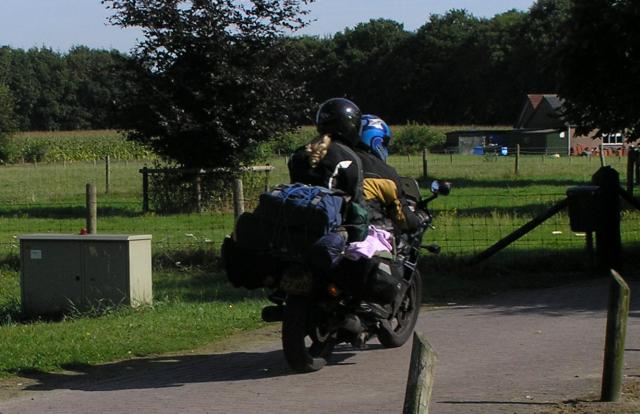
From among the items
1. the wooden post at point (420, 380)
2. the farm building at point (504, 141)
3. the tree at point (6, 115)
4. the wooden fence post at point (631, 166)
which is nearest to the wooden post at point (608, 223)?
the wooden post at point (420, 380)

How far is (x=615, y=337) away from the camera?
265 inches

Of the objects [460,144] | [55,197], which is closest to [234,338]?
[55,197]

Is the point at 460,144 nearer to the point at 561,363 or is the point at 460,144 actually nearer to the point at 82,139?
the point at 82,139

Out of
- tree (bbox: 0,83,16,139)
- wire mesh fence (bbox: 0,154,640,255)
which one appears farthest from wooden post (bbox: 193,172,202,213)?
tree (bbox: 0,83,16,139)

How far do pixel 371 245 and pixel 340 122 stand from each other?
1190 mm

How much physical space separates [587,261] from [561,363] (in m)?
6.15

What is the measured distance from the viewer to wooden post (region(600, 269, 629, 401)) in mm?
6641

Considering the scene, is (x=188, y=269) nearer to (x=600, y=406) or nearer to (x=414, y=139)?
(x=600, y=406)

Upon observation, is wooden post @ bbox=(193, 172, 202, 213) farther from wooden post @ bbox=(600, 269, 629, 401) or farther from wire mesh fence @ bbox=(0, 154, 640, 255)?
wooden post @ bbox=(600, 269, 629, 401)

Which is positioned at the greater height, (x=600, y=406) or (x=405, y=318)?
(x=405, y=318)

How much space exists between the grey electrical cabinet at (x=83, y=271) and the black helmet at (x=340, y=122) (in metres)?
3.83

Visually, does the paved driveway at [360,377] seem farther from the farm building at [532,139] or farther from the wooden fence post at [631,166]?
the farm building at [532,139]

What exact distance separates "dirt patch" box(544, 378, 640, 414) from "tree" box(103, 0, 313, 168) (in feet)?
60.4

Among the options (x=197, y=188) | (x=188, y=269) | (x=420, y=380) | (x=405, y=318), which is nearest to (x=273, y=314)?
(x=405, y=318)
